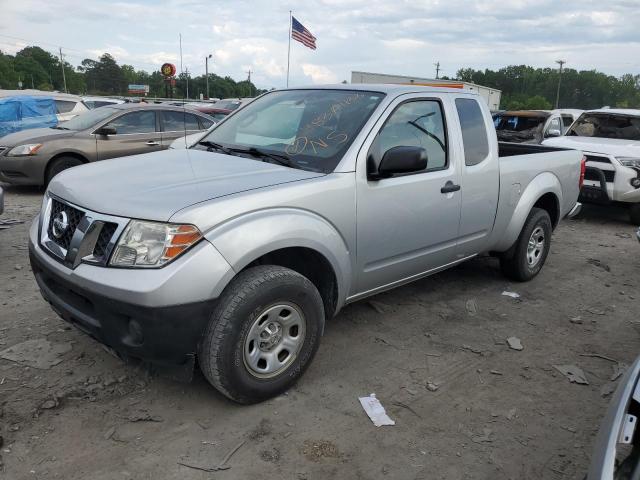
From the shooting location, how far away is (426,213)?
3840 millimetres

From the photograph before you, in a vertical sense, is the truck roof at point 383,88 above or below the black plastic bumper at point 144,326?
above

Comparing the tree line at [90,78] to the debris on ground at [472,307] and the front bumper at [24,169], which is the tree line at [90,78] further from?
the debris on ground at [472,307]

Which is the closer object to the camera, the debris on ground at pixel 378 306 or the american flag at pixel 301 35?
the debris on ground at pixel 378 306

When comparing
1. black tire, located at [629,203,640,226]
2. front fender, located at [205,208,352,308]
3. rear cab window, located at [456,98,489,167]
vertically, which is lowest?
black tire, located at [629,203,640,226]

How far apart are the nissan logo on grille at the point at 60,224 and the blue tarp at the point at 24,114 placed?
9822 mm

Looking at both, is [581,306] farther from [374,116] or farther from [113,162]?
[113,162]

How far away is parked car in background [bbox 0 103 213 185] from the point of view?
8.43 meters

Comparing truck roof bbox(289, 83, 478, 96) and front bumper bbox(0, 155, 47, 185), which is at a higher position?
truck roof bbox(289, 83, 478, 96)

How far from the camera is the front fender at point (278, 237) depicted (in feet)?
8.88

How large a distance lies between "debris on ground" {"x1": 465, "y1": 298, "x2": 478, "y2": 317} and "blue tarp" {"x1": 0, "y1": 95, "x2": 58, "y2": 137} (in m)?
10.3

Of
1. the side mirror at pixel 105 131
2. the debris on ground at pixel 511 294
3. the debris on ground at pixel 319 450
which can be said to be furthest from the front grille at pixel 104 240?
the side mirror at pixel 105 131

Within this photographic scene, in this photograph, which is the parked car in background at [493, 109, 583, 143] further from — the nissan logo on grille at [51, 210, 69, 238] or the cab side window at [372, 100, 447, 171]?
the nissan logo on grille at [51, 210, 69, 238]

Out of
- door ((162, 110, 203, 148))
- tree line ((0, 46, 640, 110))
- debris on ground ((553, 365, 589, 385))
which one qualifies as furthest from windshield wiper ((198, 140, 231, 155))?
tree line ((0, 46, 640, 110))

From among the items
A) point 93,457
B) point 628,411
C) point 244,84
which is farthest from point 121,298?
point 244,84
